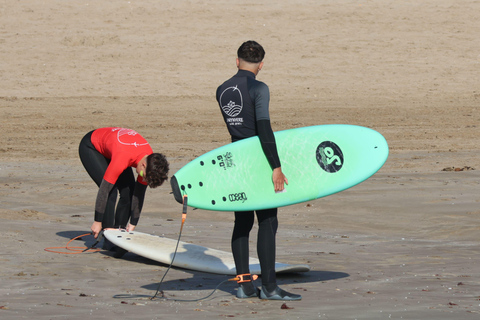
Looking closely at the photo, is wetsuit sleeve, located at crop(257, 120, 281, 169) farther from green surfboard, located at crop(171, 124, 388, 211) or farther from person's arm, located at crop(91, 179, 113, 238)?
person's arm, located at crop(91, 179, 113, 238)

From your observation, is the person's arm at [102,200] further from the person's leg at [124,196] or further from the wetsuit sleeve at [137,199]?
the person's leg at [124,196]

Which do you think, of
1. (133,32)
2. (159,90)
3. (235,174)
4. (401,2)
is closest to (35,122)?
(159,90)

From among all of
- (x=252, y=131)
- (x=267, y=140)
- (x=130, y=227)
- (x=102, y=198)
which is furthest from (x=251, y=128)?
(x=130, y=227)

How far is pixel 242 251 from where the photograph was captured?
435 cm

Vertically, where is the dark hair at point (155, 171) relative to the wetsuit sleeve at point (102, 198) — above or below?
above

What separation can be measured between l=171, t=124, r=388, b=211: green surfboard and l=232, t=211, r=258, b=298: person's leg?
10 cm

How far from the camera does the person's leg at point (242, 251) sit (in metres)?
4.35

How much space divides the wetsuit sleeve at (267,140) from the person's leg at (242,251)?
1.45 feet

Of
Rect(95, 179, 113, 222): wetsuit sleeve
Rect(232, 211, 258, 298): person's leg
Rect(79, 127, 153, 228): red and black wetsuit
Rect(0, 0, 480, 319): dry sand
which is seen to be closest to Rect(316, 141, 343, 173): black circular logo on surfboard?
Rect(232, 211, 258, 298): person's leg

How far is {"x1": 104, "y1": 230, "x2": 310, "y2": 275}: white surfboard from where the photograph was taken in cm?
512

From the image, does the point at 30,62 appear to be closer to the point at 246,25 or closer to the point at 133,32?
the point at 133,32

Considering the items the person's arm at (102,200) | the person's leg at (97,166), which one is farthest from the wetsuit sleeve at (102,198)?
the person's leg at (97,166)

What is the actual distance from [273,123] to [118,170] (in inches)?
378

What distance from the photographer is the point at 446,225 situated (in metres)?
7.13
